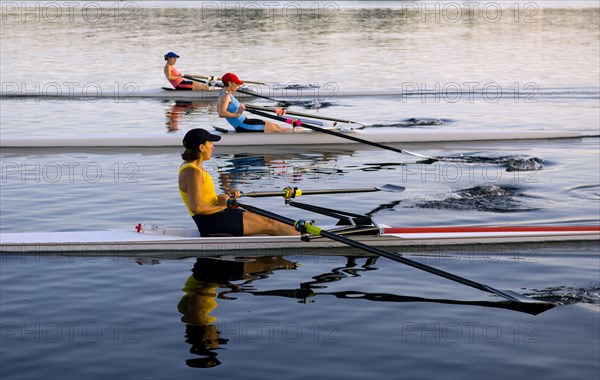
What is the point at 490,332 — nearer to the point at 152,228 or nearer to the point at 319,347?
the point at 319,347

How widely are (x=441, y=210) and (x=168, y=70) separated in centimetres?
1376

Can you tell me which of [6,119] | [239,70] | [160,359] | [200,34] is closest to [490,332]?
[160,359]

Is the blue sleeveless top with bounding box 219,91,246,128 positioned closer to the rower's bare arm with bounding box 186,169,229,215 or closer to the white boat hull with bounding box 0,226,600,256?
the white boat hull with bounding box 0,226,600,256

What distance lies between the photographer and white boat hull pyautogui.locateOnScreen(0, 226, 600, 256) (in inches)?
410

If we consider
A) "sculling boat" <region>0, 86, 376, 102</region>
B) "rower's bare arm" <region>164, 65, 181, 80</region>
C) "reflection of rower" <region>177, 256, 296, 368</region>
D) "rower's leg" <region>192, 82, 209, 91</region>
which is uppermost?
"rower's bare arm" <region>164, 65, 181, 80</region>

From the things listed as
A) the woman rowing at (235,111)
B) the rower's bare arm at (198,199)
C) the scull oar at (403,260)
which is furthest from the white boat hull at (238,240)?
the woman rowing at (235,111)

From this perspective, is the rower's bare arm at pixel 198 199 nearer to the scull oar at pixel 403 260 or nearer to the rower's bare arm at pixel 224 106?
the scull oar at pixel 403 260

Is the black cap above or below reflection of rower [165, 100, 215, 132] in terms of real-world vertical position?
above

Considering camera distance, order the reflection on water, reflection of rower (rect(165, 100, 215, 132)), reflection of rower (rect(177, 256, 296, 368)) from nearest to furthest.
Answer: reflection of rower (rect(177, 256, 296, 368))
the reflection on water
reflection of rower (rect(165, 100, 215, 132))

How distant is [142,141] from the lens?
61.2 ft

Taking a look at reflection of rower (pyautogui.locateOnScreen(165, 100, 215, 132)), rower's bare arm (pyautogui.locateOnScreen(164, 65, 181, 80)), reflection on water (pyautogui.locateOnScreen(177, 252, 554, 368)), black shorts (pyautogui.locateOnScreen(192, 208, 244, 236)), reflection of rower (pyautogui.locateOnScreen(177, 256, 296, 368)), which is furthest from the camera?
rower's bare arm (pyautogui.locateOnScreen(164, 65, 181, 80))

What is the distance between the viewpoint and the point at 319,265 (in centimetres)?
1043

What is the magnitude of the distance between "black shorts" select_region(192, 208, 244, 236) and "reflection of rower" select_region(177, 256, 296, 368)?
1.11 ft

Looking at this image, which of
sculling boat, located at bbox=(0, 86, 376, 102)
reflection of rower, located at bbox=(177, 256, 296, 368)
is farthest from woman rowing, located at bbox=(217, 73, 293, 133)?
reflection of rower, located at bbox=(177, 256, 296, 368)
